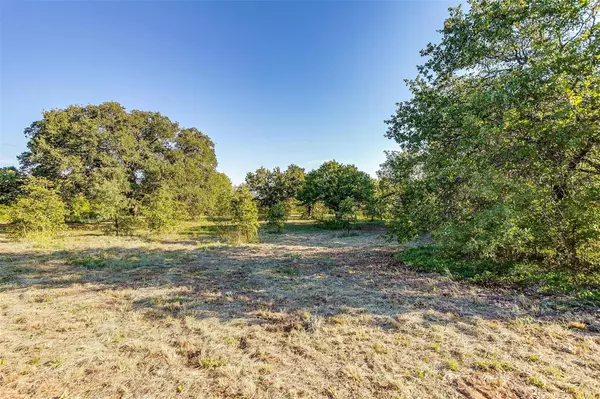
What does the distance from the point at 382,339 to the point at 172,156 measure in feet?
73.0

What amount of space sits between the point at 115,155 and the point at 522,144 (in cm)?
2335

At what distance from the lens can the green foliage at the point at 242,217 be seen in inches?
566

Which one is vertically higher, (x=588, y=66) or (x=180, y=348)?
(x=588, y=66)

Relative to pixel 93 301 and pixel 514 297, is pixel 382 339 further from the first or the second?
pixel 93 301

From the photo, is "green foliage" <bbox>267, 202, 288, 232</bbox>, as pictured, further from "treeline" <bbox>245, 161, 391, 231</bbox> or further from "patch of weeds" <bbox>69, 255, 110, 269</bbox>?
"patch of weeds" <bbox>69, 255, 110, 269</bbox>

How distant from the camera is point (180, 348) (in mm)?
3537

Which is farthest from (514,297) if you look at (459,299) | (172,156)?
(172,156)

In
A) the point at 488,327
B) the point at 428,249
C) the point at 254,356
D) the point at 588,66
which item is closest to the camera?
the point at 254,356

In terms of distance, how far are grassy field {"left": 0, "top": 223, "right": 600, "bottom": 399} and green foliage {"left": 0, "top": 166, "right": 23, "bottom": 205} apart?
1687 cm

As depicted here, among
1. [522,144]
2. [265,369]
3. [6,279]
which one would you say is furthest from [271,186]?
[265,369]

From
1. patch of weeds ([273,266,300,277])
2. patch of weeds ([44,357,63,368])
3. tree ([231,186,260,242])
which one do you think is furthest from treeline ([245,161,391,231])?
patch of weeds ([44,357,63,368])

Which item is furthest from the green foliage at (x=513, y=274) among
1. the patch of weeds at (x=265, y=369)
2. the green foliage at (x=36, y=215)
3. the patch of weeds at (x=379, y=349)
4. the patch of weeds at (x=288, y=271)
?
the green foliage at (x=36, y=215)

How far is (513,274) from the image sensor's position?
20.0 ft

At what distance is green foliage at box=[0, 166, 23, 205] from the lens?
17.7 m
